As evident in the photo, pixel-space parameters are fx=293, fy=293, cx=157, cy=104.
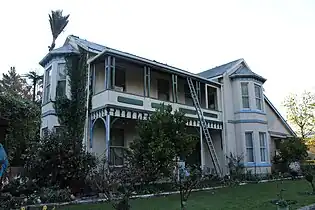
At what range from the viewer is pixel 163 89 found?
767 inches

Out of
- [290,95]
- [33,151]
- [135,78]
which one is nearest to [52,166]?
[33,151]

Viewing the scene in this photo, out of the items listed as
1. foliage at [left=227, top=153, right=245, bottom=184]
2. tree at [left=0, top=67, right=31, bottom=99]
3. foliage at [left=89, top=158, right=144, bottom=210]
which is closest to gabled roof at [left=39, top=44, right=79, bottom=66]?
foliage at [left=89, top=158, right=144, bottom=210]

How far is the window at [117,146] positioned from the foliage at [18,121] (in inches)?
156

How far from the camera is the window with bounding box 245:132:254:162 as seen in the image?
2013 cm

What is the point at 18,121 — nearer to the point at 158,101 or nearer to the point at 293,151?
the point at 158,101

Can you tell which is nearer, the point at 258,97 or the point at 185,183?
the point at 185,183

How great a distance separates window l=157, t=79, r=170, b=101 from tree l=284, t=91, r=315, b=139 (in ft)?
67.4

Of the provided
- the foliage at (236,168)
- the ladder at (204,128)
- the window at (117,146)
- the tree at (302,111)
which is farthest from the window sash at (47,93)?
the tree at (302,111)


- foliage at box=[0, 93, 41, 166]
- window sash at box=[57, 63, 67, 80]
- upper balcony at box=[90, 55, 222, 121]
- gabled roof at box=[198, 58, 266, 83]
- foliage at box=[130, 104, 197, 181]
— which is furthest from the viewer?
gabled roof at box=[198, 58, 266, 83]

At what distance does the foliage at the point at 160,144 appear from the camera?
12.5 m

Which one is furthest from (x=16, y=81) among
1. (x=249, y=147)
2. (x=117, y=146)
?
(x=249, y=147)

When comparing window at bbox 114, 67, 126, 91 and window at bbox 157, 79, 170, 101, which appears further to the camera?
window at bbox 157, 79, 170, 101

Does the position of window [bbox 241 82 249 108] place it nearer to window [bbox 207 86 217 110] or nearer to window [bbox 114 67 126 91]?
window [bbox 207 86 217 110]

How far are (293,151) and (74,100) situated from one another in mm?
16215
